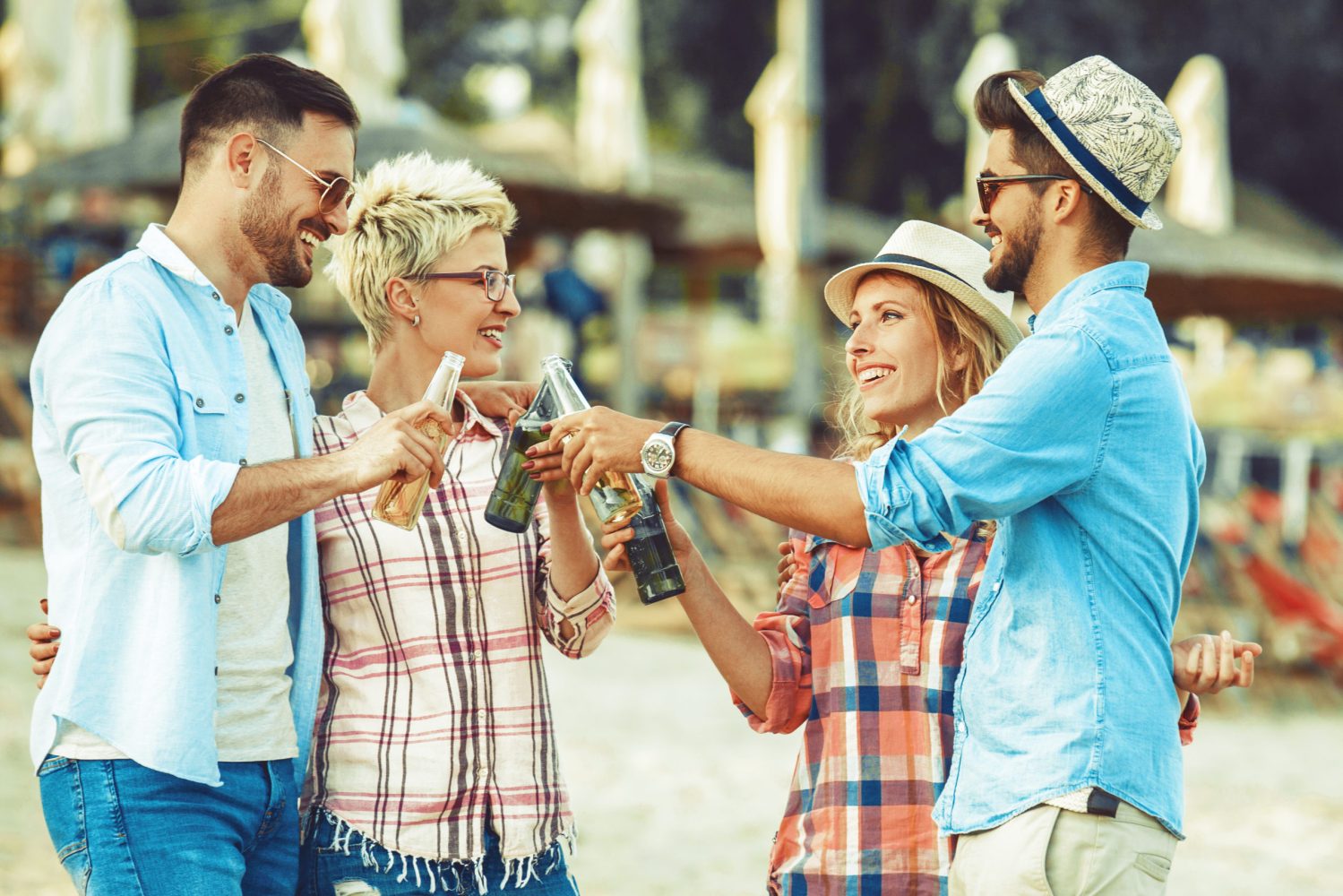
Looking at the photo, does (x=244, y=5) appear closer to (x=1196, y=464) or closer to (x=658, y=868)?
(x=658, y=868)

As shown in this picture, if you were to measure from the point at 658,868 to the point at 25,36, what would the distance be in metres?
11.7

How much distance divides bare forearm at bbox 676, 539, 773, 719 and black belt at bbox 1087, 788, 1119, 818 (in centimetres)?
74

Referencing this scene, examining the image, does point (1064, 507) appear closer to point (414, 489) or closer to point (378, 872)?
point (414, 489)

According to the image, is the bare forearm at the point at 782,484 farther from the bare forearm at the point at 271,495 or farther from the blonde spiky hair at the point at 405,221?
the blonde spiky hair at the point at 405,221

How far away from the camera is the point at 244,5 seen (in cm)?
3089

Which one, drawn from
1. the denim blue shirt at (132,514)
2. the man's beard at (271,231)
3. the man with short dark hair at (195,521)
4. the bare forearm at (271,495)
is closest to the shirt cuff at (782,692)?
the man with short dark hair at (195,521)

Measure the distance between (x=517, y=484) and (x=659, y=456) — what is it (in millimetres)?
350

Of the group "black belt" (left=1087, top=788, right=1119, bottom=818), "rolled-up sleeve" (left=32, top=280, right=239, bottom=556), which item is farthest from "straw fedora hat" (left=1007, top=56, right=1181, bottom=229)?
"rolled-up sleeve" (left=32, top=280, right=239, bottom=556)

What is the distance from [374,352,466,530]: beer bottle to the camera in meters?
2.63

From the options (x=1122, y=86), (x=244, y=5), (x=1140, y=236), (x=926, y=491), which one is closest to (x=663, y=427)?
(x=926, y=491)

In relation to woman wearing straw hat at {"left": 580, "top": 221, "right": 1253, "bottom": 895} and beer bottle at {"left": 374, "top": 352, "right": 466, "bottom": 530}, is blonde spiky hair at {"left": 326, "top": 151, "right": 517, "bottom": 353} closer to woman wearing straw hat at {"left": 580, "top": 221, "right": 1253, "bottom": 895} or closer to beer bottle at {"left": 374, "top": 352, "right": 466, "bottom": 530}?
beer bottle at {"left": 374, "top": 352, "right": 466, "bottom": 530}

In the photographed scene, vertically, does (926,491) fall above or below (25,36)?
A: below

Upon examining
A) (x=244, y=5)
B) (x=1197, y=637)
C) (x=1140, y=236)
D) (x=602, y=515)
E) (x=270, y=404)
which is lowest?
(x=1197, y=637)

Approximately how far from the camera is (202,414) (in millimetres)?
2570
